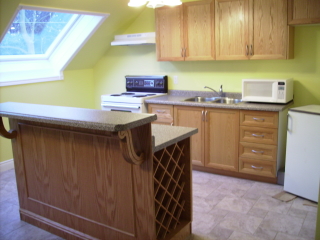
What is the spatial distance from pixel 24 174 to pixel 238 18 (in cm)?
280

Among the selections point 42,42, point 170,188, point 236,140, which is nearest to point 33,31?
point 42,42

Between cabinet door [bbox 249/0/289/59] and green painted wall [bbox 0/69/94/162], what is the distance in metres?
2.84

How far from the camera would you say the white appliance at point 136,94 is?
14.8 feet

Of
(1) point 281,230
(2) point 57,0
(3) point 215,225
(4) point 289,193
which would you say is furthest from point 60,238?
(2) point 57,0

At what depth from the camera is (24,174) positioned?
3.01 m

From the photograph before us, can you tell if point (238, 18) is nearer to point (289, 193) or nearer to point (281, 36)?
point (281, 36)

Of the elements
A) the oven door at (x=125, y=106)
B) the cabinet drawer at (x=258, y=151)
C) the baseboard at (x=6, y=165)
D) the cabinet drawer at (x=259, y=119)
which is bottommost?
the baseboard at (x=6, y=165)

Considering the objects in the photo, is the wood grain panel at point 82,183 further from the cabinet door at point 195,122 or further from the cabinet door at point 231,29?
the cabinet door at point 231,29

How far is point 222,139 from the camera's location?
3.97 metres

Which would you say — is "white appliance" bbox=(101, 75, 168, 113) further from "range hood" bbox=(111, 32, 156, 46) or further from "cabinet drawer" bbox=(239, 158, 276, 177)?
"cabinet drawer" bbox=(239, 158, 276, 177)

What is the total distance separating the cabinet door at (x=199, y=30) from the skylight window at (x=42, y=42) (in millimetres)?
1140

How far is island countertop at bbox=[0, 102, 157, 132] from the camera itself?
1.97 m

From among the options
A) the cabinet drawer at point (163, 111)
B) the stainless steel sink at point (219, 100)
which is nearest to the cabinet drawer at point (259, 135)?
the stainless steel sink at point (219, 100)

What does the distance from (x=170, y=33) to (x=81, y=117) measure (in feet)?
8.30
